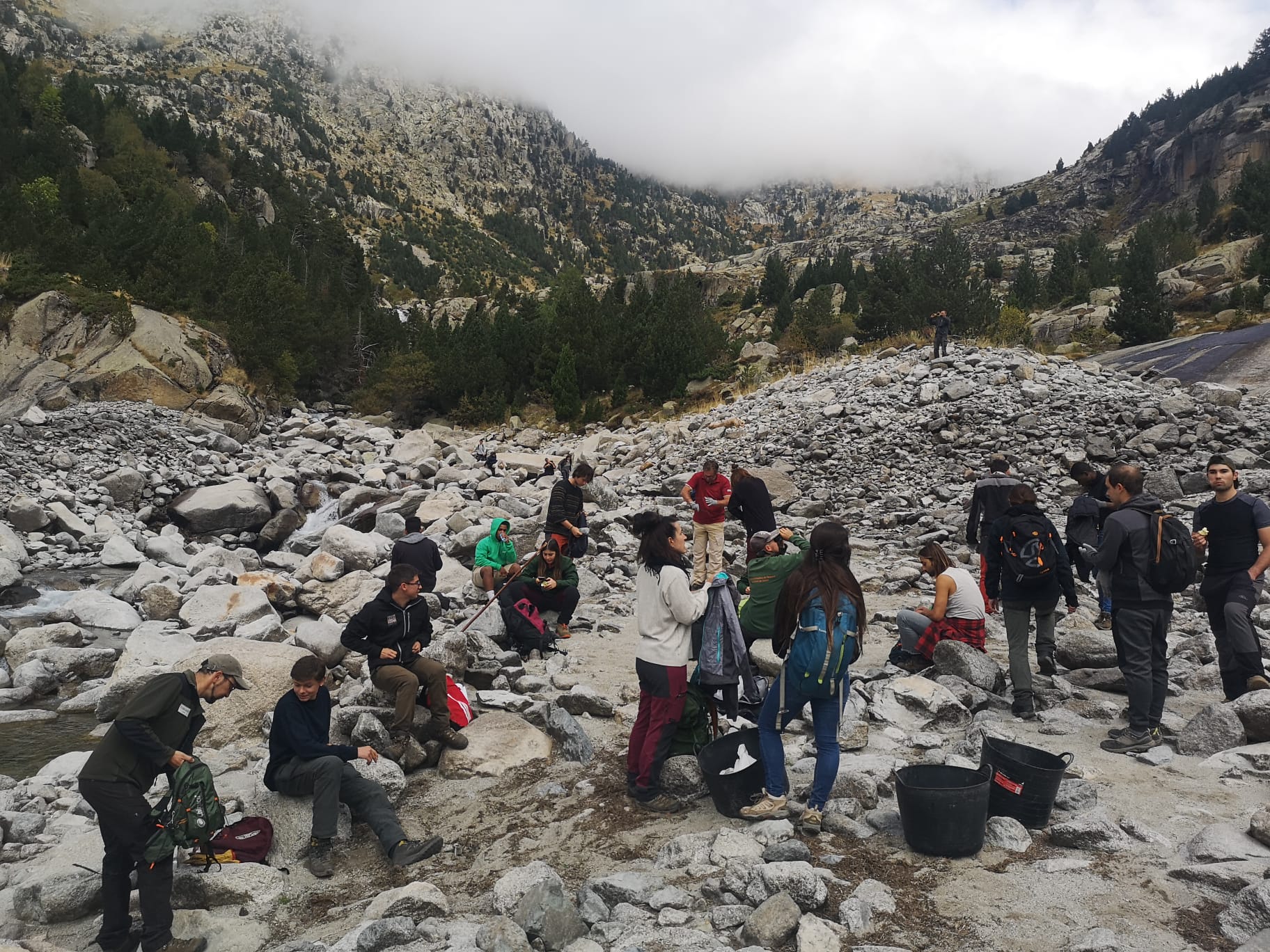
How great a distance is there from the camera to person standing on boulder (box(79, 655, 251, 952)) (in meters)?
3.82

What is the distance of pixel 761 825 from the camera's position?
412cm

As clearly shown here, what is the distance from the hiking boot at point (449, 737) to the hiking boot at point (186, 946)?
6.86ft

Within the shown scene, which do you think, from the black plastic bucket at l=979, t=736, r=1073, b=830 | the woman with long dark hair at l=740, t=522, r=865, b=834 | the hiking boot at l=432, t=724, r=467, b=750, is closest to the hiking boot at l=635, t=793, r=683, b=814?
the woman with long dark hair at l=740, t=522, r=865, b=834

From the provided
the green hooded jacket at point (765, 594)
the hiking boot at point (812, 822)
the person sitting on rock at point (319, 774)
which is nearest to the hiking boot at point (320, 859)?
the person sitting on rock at point (319, 774)

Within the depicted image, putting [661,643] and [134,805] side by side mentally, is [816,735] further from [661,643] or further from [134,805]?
[134,805]

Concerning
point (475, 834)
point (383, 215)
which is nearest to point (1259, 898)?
point (475, 834)

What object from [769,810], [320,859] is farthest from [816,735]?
[320,859]

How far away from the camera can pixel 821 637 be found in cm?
396

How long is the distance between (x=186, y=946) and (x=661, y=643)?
2.97 metres

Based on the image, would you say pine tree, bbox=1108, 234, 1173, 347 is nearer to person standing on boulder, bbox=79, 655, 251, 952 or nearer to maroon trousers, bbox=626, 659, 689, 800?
maroon trousers, bbox=626, 659, 689, 800

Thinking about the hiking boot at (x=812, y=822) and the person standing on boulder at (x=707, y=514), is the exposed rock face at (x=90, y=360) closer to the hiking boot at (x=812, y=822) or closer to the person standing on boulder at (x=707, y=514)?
the person standing on boulder at (x=707, y=514)

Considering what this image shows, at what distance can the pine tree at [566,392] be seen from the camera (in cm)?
2881

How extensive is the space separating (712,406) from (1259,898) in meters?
22.3

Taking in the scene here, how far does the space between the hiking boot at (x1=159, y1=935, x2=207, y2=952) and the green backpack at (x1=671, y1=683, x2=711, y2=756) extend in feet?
9.34
